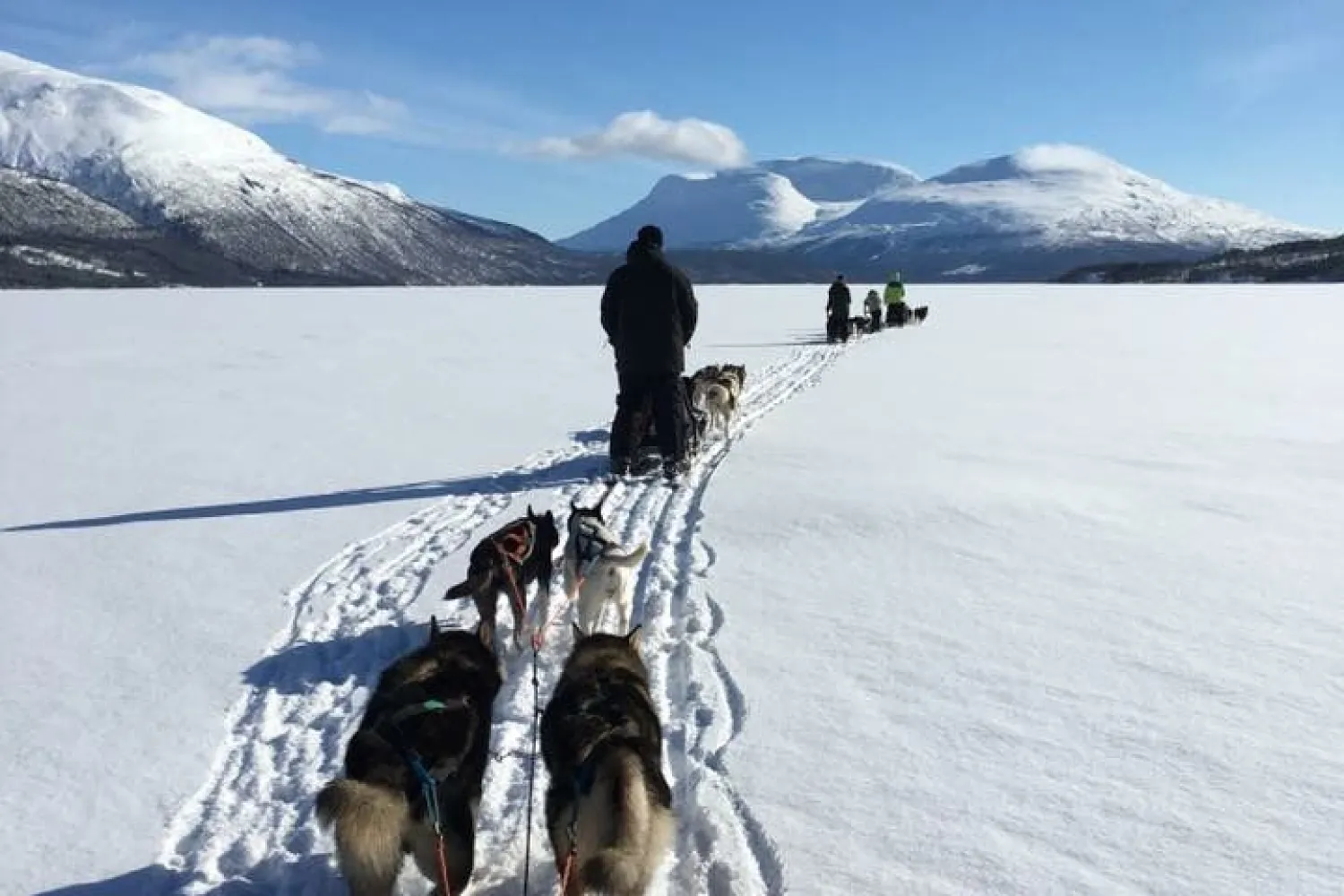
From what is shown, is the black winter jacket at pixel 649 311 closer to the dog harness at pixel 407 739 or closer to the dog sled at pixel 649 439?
the dog sled at pixel 649 439

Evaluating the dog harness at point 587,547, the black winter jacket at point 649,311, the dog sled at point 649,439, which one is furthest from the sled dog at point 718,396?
the dog harness at point 587,547

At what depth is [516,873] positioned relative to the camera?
3092 millimetres

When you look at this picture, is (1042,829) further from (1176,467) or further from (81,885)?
(1176,467)

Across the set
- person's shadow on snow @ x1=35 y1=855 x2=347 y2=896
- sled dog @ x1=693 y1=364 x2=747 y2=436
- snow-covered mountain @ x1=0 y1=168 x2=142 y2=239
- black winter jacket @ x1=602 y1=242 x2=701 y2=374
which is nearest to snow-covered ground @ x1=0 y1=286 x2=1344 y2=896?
person's shadow on snow @ x1=35 y1=855 x2=347 y2=896

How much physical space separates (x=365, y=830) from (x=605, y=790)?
0.58 metres

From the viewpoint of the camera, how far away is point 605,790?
8.52ft

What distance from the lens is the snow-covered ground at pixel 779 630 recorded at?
127 inches

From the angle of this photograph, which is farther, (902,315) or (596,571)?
(902,315)

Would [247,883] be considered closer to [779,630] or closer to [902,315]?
[779,630]

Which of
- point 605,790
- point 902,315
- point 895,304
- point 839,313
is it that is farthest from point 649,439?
point 902,315

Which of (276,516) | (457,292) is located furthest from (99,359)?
(457,292)

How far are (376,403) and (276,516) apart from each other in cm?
574

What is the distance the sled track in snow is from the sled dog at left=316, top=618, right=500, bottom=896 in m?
0.35

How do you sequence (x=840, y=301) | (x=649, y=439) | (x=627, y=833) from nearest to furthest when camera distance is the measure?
(x=627, y=833)
(x=649, y=439)
(x=840, y=301)
